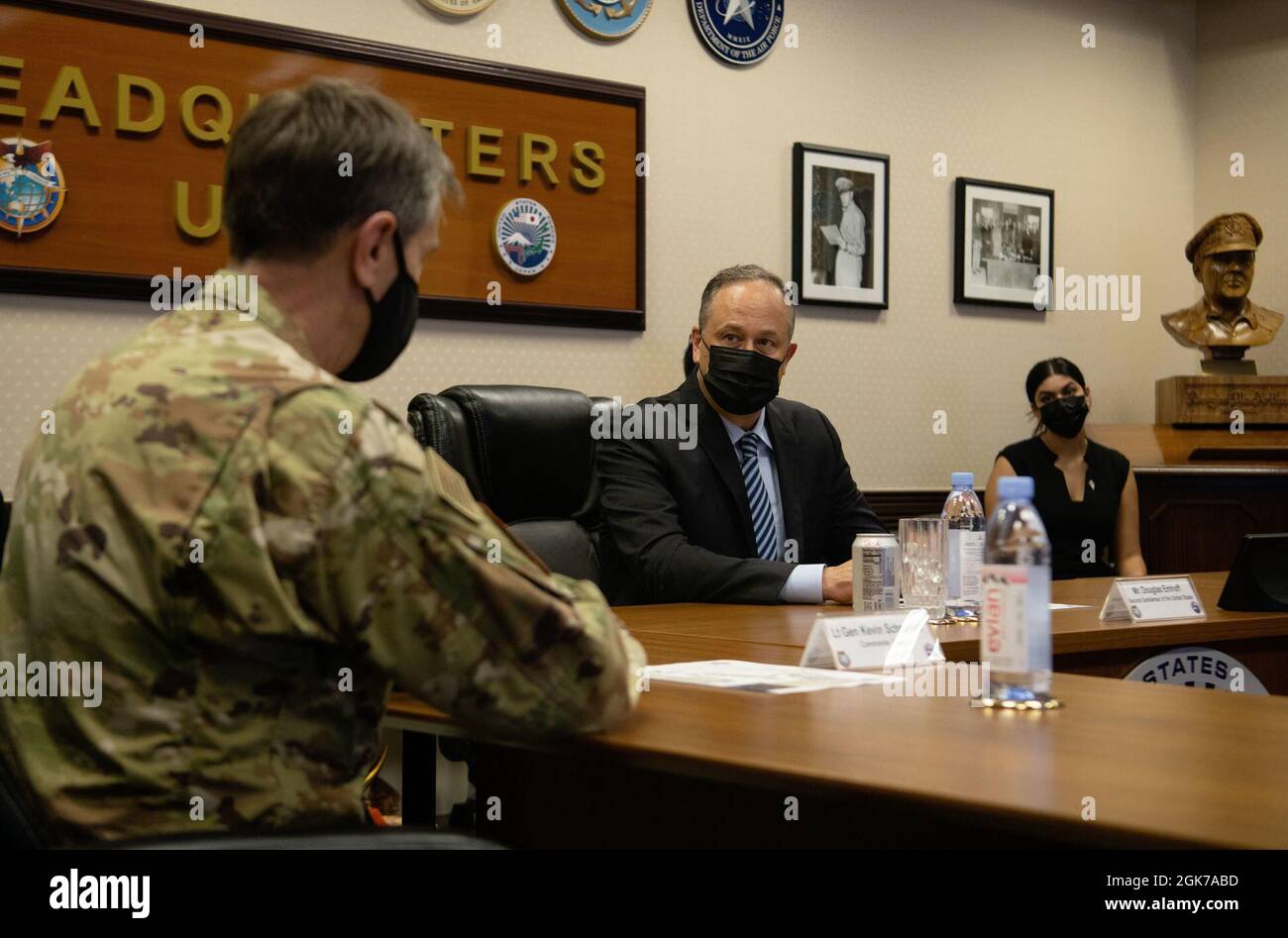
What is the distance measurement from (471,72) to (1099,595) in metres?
2.35

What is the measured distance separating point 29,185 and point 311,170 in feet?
7.51

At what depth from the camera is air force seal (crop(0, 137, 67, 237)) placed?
329 centimetres

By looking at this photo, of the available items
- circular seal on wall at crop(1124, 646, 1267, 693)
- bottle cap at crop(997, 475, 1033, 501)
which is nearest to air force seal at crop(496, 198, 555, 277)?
circular seal on wall at crop(1124, 646, 1267, 693)

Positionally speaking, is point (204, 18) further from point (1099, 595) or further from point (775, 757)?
point (775, 757)

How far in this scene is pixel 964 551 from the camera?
95.9 inches

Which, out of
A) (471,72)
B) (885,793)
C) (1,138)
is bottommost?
(885,793)

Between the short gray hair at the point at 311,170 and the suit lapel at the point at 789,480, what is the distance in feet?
6.08

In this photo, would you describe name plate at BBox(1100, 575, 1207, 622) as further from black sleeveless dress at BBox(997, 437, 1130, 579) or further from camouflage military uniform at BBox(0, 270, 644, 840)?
black sleeveless dress at BBox(997, 437, 1130, 579)

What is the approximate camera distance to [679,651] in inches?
81.7

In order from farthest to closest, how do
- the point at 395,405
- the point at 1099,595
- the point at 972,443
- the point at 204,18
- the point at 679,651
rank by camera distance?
1. the point at 972,443
2. the point at 395,405
3. the point at 204,18
4. the point at 1099,595
5. the point at 679,651

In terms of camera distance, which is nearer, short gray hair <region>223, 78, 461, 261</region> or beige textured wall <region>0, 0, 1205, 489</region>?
short gray hair <region>223, 78, 461, 261</region>

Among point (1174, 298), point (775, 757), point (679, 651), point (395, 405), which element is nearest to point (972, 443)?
point (1174, 298)

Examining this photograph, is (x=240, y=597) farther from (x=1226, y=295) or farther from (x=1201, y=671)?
(x=1226, y=295)

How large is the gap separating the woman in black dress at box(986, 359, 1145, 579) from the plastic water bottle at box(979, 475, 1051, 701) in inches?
113
